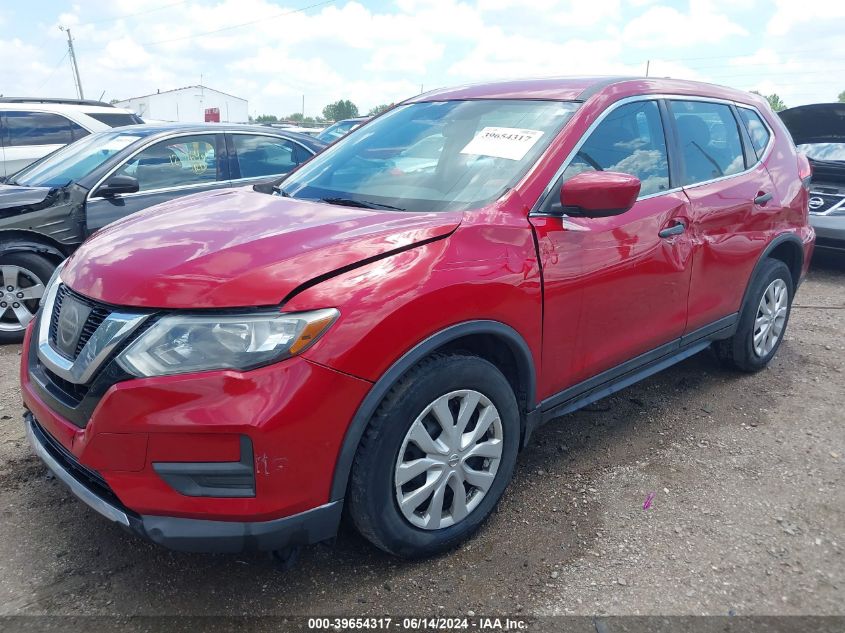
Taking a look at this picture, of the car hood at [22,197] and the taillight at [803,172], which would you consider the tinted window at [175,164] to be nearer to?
the car hood at [22,197]

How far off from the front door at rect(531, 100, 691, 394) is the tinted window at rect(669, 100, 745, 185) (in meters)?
0.20

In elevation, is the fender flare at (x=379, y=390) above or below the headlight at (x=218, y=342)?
below

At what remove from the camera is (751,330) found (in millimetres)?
4047

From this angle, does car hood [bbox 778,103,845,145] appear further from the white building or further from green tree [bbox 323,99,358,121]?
green tree [bbox 323,99,358,121]

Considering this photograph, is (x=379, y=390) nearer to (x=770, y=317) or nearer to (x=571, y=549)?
(x=571, y=549)

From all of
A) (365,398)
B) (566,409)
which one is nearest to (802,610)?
(566,409)

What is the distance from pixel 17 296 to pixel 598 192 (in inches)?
168

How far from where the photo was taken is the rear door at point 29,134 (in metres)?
8.75

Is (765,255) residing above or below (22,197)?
below

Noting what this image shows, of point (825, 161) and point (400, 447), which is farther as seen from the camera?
point (825, 161)

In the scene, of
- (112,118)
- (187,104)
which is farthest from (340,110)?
(112,118)

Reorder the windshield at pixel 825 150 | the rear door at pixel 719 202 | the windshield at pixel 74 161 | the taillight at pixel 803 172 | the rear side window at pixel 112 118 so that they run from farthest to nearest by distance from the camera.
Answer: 1. the rear side window at pixel 112 118
2. the windshield at pixel 825 150
3. the windshield at pixel 74 161
4. the taillight at pixel 803 172
5. the rear door at pixel 719 202

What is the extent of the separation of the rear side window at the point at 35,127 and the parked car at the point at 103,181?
3794 mm

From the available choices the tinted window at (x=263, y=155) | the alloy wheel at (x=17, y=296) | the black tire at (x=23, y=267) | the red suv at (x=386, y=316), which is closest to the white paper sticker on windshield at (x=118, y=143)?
the tinted window at (x=263, y=155)
